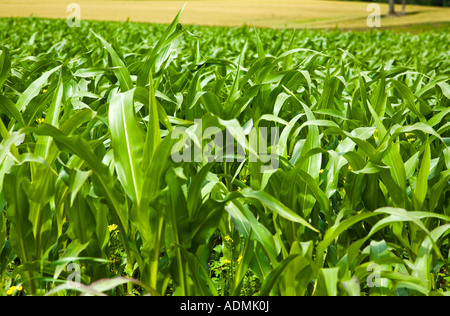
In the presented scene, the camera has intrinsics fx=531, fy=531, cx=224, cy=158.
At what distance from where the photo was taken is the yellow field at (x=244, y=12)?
25.1m

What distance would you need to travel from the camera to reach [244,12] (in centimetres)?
3089

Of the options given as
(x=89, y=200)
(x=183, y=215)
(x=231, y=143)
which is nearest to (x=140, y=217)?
(x=183, y=215)

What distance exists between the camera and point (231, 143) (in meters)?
1.79

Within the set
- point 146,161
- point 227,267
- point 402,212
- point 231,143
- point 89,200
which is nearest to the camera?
point 402,212

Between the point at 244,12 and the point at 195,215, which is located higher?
the point at 244,12

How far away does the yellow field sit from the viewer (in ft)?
82.5

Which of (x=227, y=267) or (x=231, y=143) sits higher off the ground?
(x=231, y=143)

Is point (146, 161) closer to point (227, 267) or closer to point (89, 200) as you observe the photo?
point (89, 200)

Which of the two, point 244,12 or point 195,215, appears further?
point 244,12

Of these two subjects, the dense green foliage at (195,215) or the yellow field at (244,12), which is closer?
the dense green foliage at (195,215)

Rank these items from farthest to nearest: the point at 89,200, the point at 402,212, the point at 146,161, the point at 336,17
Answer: the point at 336,17 < the point at 89,200 < the point at 146,161 < the point at 402,212

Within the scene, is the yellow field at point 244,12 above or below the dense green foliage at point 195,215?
above

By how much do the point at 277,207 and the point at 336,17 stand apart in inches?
1213

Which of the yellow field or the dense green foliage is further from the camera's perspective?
the yellow field
